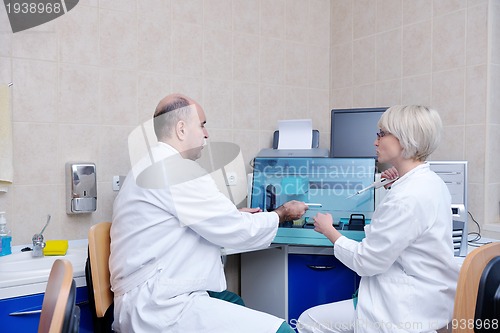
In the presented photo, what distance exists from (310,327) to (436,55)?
173cm

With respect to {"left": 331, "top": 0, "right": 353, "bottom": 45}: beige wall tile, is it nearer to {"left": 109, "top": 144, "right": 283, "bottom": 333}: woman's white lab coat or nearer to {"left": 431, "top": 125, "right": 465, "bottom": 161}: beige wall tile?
{"left": 431, "top": 125, "right": 465, "bottom": 161}: beige wall tile

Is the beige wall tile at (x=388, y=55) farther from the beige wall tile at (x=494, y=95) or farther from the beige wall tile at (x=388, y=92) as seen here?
the beige wall tile at (x=494, y=95)

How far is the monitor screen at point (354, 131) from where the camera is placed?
2.66m

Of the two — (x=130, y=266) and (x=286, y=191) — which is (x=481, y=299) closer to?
(x=130, y=266)

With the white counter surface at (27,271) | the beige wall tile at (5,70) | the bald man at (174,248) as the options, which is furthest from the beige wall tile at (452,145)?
the beige wall tile at (5,70)

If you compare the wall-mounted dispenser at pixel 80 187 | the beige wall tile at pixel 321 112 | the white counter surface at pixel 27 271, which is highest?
the beige wall tile at pixel 321 112

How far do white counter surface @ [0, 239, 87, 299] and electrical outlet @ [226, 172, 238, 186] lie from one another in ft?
2.92

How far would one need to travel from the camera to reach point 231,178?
108 inches

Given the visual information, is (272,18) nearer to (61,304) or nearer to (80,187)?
(80,187)

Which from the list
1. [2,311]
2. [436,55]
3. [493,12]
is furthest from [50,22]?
[493,12]

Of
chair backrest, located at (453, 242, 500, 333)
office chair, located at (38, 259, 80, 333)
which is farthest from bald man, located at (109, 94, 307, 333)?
chair backrest, located at (453, 242, 500, 333)

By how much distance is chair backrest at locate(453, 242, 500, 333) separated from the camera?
126 cm

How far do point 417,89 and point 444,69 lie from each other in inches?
7.8

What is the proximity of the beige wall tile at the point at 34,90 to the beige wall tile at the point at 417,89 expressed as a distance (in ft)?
6.44
